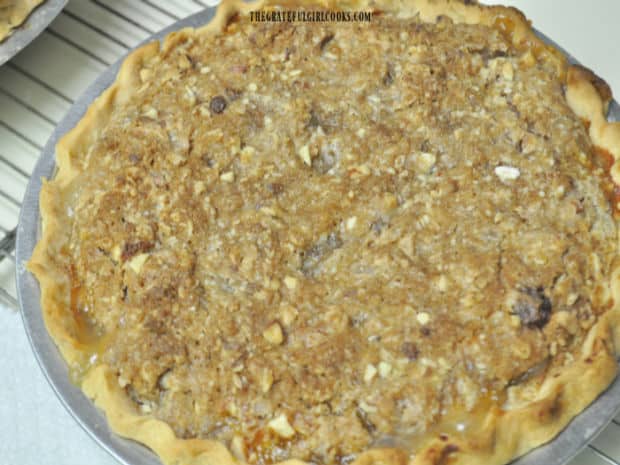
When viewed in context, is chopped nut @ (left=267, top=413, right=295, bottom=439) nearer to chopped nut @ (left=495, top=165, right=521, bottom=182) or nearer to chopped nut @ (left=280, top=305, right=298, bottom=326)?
chopped nut @ (left=280, top=305, right=298, bottom=326)

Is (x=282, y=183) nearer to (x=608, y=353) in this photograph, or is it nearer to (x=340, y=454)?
(x=340, y=454)

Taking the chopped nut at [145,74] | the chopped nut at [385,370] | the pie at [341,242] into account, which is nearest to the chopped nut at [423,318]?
the pie at [341,242]

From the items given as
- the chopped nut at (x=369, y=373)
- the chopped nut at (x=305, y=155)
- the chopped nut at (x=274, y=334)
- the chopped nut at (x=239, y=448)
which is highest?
the chopped nut at (x=305, y=155)

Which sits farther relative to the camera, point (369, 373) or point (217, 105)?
point (217, 105)

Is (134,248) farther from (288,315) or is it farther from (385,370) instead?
(385,370)

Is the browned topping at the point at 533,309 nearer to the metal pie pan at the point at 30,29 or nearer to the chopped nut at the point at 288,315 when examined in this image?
the chopped nut at the point at 288,315

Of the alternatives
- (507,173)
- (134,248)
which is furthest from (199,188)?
(507,173)

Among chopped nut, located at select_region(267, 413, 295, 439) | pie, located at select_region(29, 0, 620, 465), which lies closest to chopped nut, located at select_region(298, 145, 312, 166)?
pie, located at select_region(29, 0, 620, 465)
